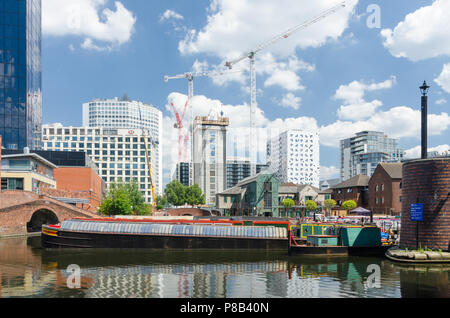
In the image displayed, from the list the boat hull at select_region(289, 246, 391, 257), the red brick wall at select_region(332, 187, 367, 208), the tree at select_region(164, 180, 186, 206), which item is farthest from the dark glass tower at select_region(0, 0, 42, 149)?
the boat hull at select_region(289, 246, 391, 257)

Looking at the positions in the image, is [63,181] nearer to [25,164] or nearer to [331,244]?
[25,164]

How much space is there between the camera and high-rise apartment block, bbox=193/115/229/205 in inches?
7254

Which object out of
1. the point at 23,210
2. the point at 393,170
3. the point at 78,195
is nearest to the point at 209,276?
the point at 23,210

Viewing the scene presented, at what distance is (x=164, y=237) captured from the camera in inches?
1758

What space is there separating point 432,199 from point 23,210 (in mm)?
54064

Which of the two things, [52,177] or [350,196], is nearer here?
[52,177]

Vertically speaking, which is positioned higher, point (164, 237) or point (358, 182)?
point (358, 182)

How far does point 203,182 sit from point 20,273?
15324cm

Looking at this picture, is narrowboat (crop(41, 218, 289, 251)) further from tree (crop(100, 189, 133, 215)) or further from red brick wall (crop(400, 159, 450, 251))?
tree (crop(100, 189, 133, 215))

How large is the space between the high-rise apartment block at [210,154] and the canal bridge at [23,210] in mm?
121940

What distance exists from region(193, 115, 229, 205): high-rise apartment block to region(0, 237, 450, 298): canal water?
470 feet

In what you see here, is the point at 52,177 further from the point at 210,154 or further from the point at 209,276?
the point at 210,154

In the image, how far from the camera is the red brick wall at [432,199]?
33.6 meters
